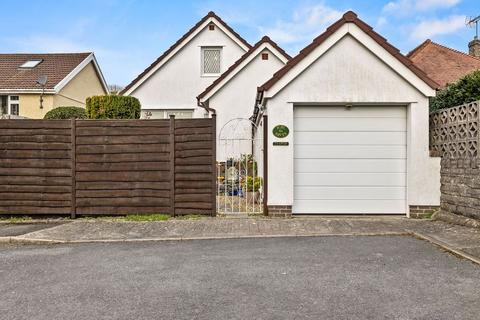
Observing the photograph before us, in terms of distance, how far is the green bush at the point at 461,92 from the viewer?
893 cm

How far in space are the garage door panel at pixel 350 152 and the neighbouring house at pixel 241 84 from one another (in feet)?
24.9

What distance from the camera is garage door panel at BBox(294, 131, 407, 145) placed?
963 cm

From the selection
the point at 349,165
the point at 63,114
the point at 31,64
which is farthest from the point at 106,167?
the point at 31,64

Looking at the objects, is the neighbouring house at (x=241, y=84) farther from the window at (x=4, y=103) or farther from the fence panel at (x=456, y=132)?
the window at (x=4, y=103)

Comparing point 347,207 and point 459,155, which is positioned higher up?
point 459,155

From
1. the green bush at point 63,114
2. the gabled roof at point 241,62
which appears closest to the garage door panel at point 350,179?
the gabled roof at point 241,62

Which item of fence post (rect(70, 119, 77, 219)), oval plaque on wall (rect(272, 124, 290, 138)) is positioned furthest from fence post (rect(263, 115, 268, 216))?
fence post (rect(70, 119, 77, 219))

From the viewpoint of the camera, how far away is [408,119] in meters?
9.50

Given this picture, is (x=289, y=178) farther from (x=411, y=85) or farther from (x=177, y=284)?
(x=177, y=284)

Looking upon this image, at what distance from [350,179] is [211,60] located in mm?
12271

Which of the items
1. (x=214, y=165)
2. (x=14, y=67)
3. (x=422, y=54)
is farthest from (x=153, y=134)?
(x=14, y=67)

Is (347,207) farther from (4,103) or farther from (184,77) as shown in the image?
(4,103)

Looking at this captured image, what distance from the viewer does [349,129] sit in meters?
9.66

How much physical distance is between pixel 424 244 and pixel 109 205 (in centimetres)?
643
